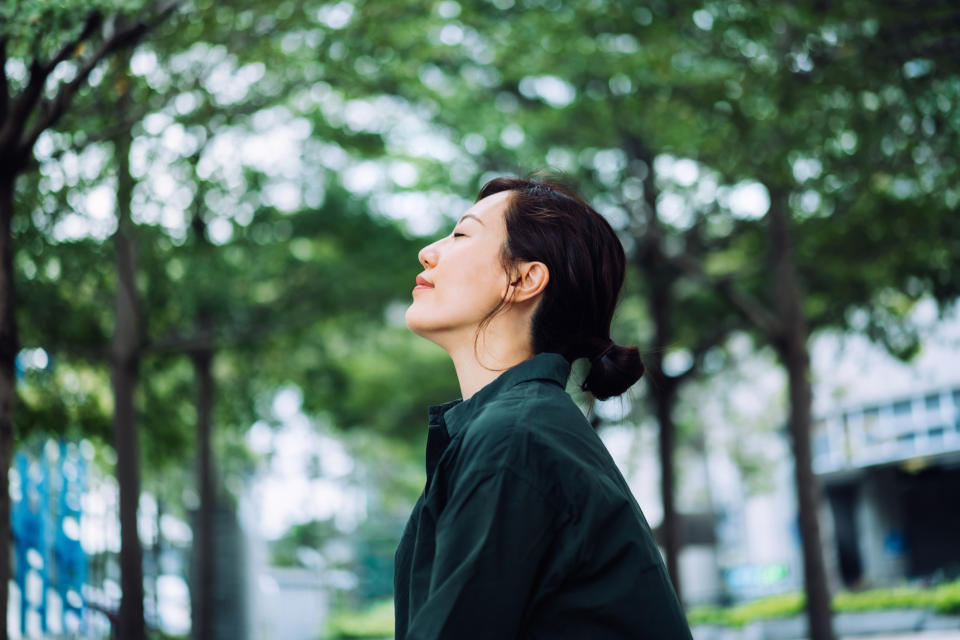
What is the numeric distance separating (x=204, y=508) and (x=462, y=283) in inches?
515

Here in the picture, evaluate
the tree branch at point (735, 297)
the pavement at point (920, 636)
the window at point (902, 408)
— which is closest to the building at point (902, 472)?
the window at point (902, 408)

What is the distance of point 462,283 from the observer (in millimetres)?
2010

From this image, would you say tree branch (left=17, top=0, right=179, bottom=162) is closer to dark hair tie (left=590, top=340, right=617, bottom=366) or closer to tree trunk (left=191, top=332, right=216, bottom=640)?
dark hair tie (left=590, top=340, right=617, bottom=366)

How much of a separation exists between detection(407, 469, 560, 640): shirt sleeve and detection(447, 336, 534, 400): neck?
1.45ft

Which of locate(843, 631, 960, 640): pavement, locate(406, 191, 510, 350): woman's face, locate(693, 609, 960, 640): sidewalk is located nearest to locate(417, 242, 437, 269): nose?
locate(406, 191, 510, 350): woman's face

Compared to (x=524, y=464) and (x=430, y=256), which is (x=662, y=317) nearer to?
(x=430, y=256)

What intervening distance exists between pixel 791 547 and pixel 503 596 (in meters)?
42.7

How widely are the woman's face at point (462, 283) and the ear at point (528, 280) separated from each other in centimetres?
2

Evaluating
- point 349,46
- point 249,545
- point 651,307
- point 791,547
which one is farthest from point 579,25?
point 791,547

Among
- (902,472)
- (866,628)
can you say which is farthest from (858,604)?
(902,472)

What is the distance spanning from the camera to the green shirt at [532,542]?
1.51m

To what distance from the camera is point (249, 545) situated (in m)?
14.7

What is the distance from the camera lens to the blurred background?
28.1ft

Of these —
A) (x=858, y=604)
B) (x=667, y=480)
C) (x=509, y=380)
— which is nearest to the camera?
(x=509, y=380)
